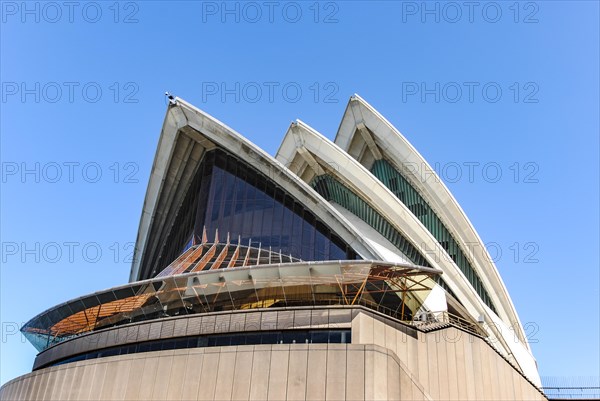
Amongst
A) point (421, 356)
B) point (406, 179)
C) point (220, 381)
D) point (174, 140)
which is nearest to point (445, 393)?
point (421, 356)

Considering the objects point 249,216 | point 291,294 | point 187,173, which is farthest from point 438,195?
point 187,173

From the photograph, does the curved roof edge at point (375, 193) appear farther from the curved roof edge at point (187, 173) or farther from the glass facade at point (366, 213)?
the curved roof edge at point (187, 173)

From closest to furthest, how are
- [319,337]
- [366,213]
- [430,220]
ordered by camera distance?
1. [319,337]
2. [366,213]
3. [430,220]

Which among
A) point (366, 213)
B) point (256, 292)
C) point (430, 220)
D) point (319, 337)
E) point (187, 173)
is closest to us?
point (319, 337)

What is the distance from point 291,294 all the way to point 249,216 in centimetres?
771

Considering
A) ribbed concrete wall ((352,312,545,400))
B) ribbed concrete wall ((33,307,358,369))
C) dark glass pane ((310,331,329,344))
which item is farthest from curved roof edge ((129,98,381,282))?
dark glass pane ((310,331,329,344))

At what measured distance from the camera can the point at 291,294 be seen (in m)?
25.1

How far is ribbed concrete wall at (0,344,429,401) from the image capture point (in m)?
19.8

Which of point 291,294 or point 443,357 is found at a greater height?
point 291,294

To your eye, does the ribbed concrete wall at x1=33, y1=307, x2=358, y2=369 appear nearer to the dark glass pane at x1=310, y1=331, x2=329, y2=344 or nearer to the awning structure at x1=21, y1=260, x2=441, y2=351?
the dark glass pane at x1=310, y1=331, x2=329, y2=344

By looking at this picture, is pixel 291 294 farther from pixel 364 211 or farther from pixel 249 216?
pixel 364 211

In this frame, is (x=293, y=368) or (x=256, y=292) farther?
(x=256, y=292)

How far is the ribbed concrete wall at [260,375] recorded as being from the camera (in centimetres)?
1978

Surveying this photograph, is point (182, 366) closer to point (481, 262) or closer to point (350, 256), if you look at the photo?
point (350, 256)
